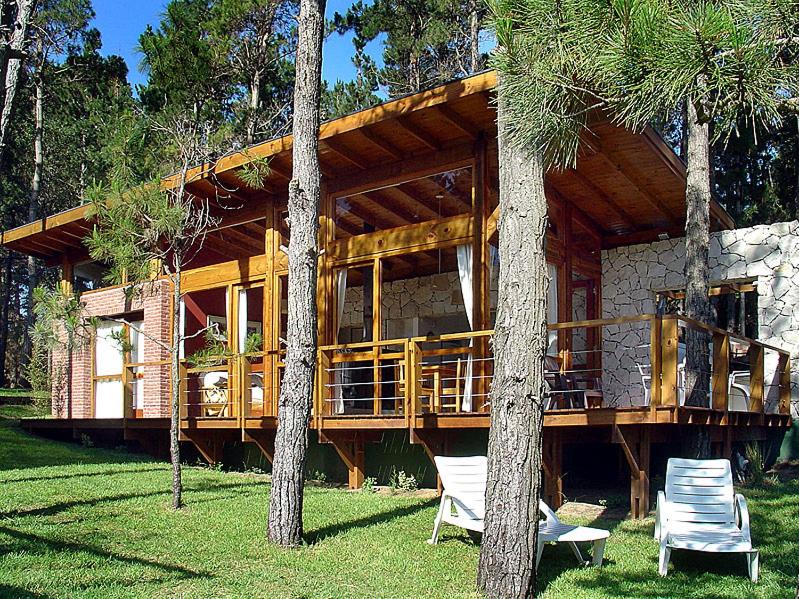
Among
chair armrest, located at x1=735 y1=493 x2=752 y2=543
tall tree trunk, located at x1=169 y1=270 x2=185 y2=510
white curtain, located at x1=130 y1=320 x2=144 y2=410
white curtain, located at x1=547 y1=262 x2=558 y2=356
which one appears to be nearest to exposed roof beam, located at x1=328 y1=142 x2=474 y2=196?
white curtain, located at x1=547 y1=262 x2=558 y2=356

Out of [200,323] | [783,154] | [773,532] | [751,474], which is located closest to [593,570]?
[773,532]

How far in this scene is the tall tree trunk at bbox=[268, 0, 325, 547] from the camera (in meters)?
6.72

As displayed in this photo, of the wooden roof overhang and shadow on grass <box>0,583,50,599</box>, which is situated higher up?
the wooden roof overhang

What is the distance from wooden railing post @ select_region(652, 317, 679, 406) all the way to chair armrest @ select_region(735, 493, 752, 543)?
129 centimetres

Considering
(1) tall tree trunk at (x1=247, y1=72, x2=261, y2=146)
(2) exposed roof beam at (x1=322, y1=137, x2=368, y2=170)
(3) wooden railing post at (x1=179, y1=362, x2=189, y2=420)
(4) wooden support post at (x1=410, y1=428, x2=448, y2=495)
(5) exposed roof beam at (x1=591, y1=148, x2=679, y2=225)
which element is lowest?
(4) wooden support post at (x1=410, y1=428, x2=448, y2=495)

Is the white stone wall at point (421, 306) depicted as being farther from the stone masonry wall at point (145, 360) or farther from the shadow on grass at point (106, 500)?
the shadow on grass at point (106, 500)

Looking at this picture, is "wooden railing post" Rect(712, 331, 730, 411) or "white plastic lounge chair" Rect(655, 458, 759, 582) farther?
"wooden railing post" Rect(712, 331, 730, 411)

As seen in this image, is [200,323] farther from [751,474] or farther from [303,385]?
[751,474]

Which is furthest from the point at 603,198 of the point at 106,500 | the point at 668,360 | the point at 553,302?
the point at 106,500

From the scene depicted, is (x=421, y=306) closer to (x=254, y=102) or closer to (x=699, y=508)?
(x=699, y=508)

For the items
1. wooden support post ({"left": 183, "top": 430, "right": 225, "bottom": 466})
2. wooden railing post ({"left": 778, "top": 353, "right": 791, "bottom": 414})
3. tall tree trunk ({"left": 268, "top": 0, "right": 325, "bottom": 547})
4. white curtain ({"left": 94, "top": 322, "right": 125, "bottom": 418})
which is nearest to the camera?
tall tree trunk ({"left": 268, "top": 0, "right": 325, "bottom": 547})

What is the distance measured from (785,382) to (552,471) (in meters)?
4.35

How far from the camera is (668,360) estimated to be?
7551mm

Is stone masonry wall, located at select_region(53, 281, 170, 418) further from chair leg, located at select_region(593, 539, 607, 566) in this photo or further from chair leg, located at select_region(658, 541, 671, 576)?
chair leg, located at select_region(658, 541, 671, 576)
